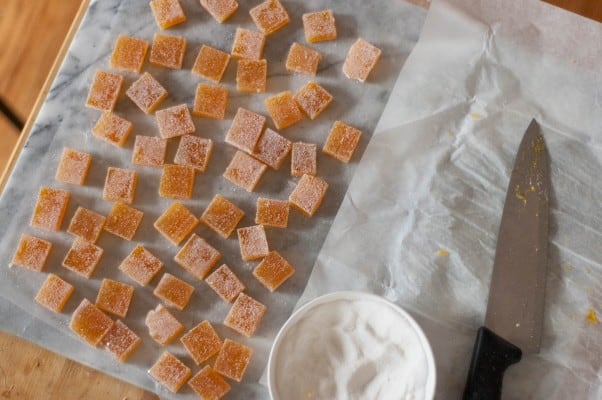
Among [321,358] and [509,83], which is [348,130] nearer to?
[509,83]

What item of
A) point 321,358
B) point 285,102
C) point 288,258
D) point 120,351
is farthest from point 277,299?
point 285,102

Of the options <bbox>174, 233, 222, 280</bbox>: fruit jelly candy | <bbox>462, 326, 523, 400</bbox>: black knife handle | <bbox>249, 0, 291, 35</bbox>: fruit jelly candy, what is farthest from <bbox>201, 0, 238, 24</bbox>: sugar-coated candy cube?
<bbox>462, 326, 523, 400</bbox>: black knife handle

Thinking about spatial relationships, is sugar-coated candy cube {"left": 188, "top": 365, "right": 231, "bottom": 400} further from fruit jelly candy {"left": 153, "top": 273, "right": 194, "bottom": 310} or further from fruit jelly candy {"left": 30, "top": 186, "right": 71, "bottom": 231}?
fruit jelly candy {"left": 30, "top": 186, "right": 71, "bottom": 231}

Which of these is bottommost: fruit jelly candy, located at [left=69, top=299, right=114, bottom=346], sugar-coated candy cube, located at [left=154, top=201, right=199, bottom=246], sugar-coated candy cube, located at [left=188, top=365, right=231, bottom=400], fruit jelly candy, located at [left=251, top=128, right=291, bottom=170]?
sugar-coated candy cube, located at [left=188, top=365, right=231, bottom=400]

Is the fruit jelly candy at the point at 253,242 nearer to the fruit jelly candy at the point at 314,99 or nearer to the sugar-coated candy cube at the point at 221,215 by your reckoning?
the sugar-coated candy cube at the point at 221,215

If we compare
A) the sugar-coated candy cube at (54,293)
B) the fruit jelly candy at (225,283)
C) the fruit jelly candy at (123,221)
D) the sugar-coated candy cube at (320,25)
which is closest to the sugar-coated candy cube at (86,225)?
the fruit jelly candy at (123,221)
